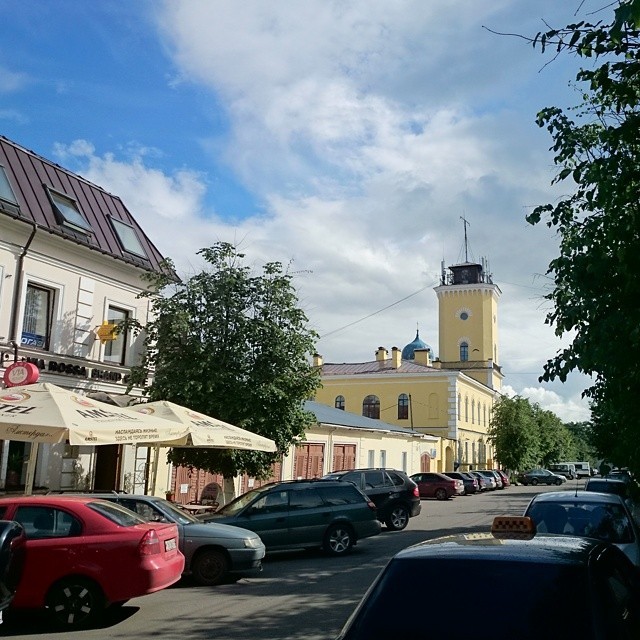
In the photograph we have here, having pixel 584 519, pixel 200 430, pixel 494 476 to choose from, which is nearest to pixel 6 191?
pixel 200 430

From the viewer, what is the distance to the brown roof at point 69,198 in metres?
17.9

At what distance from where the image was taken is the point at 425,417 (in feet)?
192

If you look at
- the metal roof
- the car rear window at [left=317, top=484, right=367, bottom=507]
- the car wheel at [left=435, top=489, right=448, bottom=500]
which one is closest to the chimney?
the metal roof

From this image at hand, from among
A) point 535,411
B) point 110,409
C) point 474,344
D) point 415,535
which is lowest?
point 415,535

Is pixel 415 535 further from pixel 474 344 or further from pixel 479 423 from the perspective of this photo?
pixel 474 344

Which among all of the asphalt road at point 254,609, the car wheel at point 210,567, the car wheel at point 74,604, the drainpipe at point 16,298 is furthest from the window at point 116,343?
the car wheel at point 74,604

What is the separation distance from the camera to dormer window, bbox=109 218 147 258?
21.2 metres

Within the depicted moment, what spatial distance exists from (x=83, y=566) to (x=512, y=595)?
599 cm

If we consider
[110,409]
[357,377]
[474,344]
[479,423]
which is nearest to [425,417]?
[357,377]

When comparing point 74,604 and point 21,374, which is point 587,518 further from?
point 21,374

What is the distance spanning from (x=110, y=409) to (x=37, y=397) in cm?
142

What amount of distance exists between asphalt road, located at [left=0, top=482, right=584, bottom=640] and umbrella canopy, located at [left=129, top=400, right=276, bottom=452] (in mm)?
2564

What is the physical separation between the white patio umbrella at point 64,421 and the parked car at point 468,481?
108ft

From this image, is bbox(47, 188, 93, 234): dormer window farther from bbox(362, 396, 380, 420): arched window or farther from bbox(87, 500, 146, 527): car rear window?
bbox(362, 396, 380, 420): arched window
